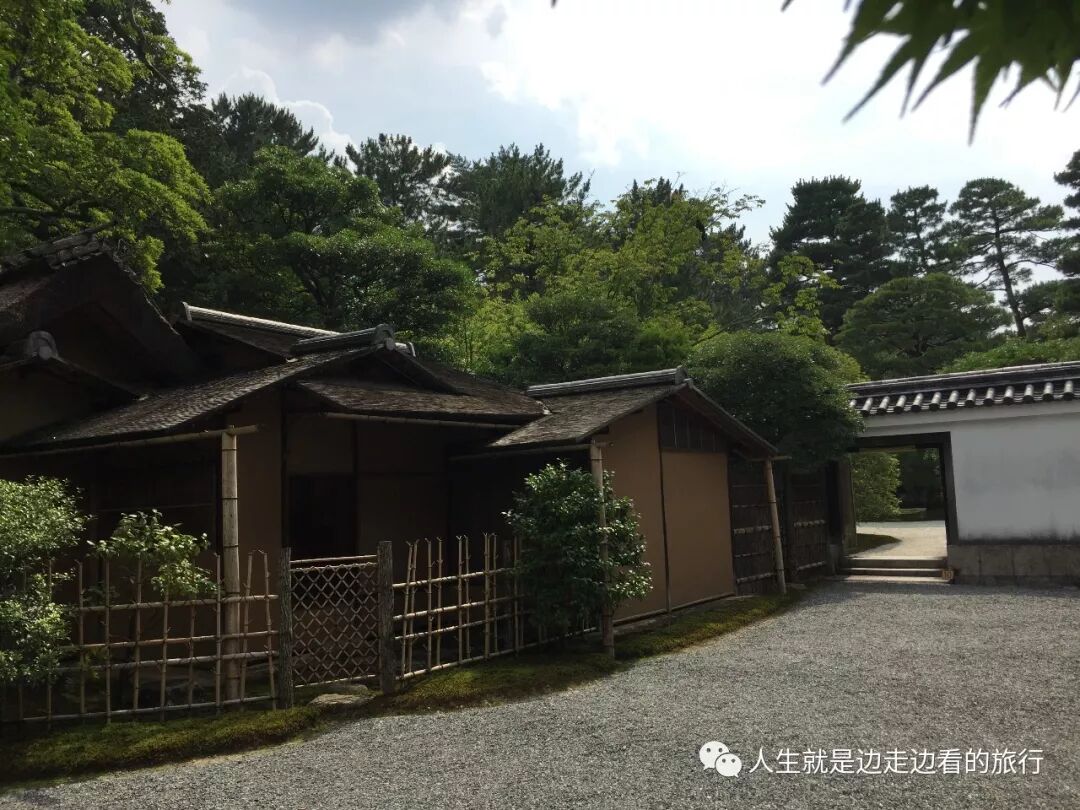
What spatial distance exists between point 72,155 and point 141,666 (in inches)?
419

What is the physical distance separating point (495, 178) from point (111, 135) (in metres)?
17.8

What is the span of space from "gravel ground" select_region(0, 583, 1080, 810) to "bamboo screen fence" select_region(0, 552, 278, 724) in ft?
3.02

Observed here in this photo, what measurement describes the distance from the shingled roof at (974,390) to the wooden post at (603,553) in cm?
796

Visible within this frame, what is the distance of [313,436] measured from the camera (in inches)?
390

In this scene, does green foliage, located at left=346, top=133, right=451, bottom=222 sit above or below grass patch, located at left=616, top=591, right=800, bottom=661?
above

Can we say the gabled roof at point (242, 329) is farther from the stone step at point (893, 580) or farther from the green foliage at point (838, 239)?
the green foliage at point (838, 239)

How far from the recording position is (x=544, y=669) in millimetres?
8414

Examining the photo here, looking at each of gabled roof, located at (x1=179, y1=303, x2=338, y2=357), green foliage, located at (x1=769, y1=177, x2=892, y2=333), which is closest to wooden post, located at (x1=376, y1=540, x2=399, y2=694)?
gabled roof, located at (x1=179, y1=303, x2=338, y2=357)

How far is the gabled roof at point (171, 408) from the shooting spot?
769 centimetres

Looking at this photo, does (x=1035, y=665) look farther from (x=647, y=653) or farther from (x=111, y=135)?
(x=111, y=135)

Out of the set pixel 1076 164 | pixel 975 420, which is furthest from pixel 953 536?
pixel 1076 164

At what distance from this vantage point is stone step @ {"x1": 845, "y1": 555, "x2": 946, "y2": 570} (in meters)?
15.8

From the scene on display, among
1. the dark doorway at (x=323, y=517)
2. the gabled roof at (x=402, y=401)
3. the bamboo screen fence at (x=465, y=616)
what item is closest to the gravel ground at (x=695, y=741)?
the bamboo screen fence at (x=465, y=616)

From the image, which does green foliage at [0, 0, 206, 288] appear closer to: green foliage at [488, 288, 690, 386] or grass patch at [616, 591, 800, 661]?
green foliage at [488, 288, 690, 386]
